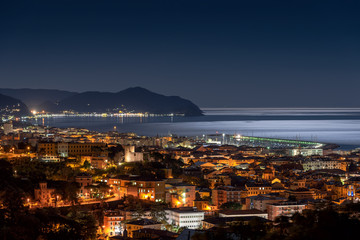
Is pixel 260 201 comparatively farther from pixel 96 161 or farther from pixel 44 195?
pixel 96 161

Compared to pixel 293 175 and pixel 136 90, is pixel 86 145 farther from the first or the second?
pixel 136 90

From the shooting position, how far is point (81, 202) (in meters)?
14.9

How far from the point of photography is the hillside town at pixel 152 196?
35.1 feet

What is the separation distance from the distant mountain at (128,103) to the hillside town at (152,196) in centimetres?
7996

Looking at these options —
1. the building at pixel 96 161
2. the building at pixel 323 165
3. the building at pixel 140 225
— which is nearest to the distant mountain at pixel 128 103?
the building at pixel 323 165

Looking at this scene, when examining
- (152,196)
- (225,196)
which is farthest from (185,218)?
(225,196)

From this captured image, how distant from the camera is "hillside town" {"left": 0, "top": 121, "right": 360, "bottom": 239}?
35.1 ft

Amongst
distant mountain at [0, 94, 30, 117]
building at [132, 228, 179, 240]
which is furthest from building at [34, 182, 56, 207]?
distant mountain at [0, 94, 30, 117]

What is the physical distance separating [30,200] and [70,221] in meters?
2.80

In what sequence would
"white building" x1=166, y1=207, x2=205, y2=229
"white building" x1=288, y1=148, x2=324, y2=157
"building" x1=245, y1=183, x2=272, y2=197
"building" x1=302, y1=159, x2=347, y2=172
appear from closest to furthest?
"white building" x1=166, y1=207, x2=205, y2=229 < "building" x1=245, y1=183, x2=272, y2=197 < "building" x1=302, y1=159, x2=347, y2=172 < "white building" x1=288, y1=148, x2=324, y2=157

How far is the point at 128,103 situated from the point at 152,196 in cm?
9839

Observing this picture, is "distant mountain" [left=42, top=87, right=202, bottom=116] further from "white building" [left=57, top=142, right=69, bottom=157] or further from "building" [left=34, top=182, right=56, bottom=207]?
"building" [left=34, top=182, right=56, bottom=207]

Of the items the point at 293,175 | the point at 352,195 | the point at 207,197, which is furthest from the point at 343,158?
the point at 207,197

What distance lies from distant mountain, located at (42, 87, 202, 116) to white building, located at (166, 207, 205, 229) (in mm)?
86611
